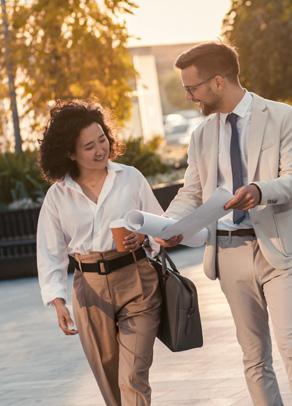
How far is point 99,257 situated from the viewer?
18.9 ft

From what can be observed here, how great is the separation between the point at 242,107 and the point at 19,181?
10.9 m

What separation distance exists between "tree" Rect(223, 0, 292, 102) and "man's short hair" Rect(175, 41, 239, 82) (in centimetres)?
2620

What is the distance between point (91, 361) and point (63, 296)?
0.31 meters

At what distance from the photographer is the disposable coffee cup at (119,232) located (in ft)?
18.0

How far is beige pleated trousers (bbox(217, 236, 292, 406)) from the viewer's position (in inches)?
215

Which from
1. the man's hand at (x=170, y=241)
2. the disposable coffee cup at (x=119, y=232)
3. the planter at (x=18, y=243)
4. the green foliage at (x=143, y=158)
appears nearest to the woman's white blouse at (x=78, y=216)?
the disposable coffee cup at (x=119, y=232)

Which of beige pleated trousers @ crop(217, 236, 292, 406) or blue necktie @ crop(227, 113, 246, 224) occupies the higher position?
blue necktie @ crop(227, 113, 246, 224)

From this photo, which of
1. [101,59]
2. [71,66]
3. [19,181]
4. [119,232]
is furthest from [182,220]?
[71,66]

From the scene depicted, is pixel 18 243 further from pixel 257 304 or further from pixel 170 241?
pixel 170 241

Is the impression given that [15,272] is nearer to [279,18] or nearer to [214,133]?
[214,133]

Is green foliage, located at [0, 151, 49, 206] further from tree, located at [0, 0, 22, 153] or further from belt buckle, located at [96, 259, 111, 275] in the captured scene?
belt buckle, located at [96, 259, 111, 275]

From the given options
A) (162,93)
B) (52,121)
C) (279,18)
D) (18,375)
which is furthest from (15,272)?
(162,93)

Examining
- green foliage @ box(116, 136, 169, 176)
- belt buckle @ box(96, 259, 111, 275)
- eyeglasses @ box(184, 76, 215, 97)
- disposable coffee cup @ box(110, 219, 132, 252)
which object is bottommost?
green foliage @ box(116, 136, 169, 176)

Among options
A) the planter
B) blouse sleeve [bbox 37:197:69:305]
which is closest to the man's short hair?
blouse sleeve [bbox 37:197:69:305]
